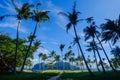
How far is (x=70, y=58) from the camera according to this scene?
138875mm

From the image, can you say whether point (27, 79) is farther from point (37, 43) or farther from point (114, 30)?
point (37, 43)

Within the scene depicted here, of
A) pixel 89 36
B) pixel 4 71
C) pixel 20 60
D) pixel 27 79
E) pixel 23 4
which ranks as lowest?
pixel 27 79

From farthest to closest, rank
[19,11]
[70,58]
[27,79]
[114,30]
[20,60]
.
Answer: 1. [70,58]
2. [20,60]
3. [114,30]
4. [19,11]
5. [27,79]

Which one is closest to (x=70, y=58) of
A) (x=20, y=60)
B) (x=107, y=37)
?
(x=20, y=60)

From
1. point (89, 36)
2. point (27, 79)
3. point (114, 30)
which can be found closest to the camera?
point (27, 79)

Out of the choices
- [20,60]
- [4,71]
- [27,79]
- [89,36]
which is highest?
[89,36]

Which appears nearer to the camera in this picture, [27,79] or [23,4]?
[27,79]

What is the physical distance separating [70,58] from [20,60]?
7910 centimetres

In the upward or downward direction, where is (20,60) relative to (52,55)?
downward

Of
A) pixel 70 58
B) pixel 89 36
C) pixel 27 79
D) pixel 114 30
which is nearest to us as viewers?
pixel 27 79

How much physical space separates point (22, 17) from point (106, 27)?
20.7m

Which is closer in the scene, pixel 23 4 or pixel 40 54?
pixel 23 4

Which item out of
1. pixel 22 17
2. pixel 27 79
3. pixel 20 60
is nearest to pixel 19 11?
pixel 22 17

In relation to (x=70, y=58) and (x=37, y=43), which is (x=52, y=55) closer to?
(x=70, y=58)
